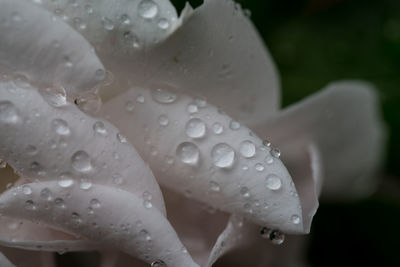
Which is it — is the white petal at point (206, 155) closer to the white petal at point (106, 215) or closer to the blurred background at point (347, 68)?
the white petal at point (106, 215)

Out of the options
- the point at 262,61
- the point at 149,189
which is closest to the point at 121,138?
the point at 149,189

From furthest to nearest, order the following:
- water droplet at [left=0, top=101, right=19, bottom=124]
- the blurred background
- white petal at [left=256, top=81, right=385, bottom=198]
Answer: the blurred background
white petal at [left=256, top=81, right=385, bottom=198]
water droplet at [left=0, top=101, right=19, bottom=124]

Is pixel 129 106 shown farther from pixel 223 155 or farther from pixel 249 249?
pixel 249 249

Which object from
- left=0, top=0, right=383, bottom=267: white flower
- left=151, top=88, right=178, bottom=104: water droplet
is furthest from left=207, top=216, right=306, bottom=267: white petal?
left=151, top=88, right=178, bottom=104: water droplet

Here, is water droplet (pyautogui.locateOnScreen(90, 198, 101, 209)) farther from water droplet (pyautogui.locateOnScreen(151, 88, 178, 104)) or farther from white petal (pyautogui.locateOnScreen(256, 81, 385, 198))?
white petal (pyautogui.locateOnScreen(256, 81, 385, 198))

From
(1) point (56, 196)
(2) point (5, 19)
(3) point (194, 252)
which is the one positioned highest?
(2) point (5, 19)

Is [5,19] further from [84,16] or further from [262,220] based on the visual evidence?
[262,220]
